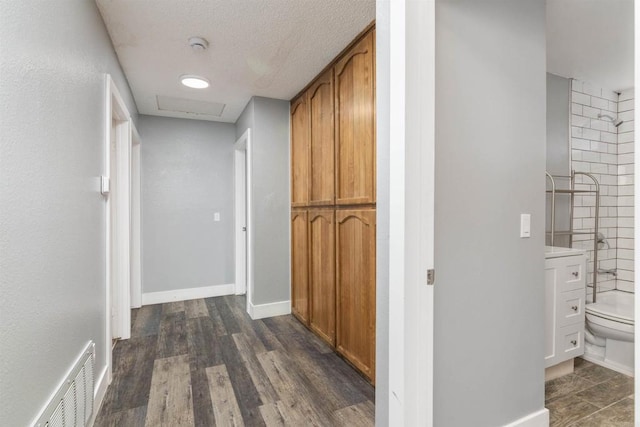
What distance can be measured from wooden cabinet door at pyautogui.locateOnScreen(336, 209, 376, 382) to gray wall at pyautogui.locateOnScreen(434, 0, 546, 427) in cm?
76

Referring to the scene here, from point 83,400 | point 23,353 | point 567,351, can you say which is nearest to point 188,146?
point 83,400

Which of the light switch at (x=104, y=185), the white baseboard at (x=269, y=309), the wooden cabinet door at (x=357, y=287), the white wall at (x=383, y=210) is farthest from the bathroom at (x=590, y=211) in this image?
the light switch at (x=104, y=185)

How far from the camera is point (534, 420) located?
1567 millimetres

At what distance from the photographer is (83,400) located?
1525 mm

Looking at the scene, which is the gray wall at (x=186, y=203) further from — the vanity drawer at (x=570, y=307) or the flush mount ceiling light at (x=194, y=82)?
the vanity drawer at (x=570, y=307)

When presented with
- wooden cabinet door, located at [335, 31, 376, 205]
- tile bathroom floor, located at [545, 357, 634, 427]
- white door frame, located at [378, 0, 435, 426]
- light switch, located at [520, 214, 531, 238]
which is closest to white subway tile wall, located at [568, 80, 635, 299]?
tile bathroom floor, located at [545, 357, 634, 427]

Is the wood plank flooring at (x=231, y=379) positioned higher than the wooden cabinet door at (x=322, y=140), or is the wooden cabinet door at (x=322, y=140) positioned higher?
the wooden cabinet door at (x=322, y=140)

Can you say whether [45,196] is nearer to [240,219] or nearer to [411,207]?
[411,207]

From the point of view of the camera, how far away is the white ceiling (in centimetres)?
201

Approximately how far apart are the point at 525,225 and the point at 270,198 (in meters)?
2.47

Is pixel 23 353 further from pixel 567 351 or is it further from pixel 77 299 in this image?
pixel 567 351

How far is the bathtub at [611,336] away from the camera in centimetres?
226

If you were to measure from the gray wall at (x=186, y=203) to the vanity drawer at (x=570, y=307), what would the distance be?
3.64m

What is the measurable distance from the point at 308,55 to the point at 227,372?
245 centimetres
